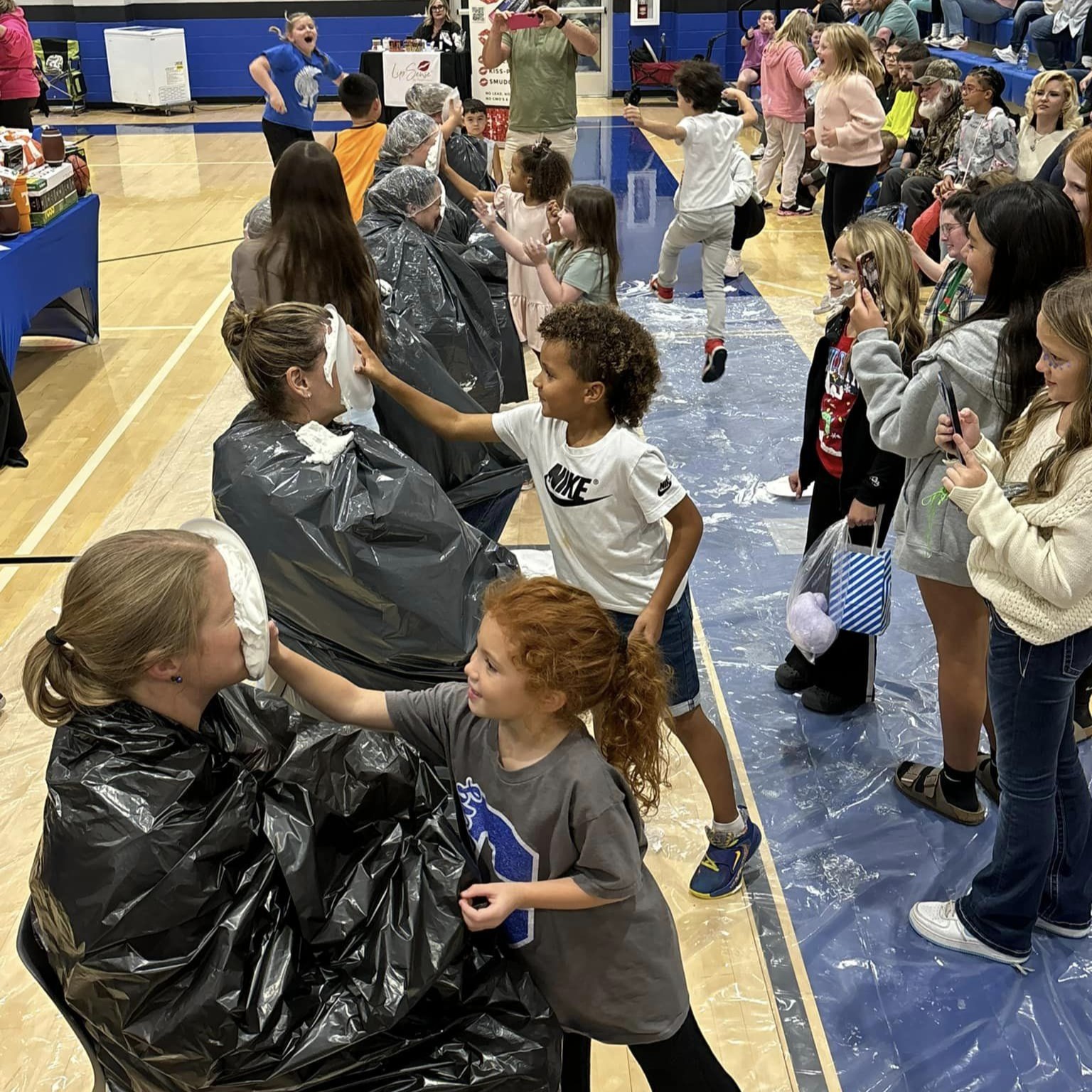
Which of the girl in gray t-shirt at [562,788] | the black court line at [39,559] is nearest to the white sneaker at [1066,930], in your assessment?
the girl in gray t-shirt at [562,788]

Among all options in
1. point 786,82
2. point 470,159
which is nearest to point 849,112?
point 786,82

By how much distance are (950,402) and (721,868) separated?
1177 mm

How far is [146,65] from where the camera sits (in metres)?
14.6

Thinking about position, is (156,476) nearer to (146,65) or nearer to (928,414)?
(928,414)

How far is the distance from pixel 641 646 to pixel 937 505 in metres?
1.19

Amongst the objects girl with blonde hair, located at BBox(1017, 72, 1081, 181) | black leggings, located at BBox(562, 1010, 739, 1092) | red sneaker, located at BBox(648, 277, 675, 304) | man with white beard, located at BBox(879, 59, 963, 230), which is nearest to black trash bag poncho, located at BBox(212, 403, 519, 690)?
black leggings, located at BBox(562, 1010, 739, 1092)

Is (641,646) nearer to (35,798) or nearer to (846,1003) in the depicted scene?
(846,1003)

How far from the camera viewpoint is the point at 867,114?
684 cm

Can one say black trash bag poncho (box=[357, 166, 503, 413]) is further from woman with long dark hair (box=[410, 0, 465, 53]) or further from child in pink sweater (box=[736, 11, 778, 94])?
child in pink sweater (box=[736, 11, 778, 94])

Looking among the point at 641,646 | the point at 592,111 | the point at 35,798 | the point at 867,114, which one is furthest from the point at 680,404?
the point at 592,111

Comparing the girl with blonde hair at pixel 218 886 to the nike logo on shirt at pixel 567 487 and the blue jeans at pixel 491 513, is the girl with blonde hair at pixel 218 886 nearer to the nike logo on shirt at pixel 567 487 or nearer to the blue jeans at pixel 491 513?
the nike logo on shirt at pixel 567 487

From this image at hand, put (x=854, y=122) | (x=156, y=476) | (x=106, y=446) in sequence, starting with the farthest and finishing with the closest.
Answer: (x=854, y=122) < (x=106, y=446) < (x=156, y=476)

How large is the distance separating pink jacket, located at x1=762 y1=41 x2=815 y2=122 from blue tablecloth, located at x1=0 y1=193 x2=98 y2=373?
16.9 feet

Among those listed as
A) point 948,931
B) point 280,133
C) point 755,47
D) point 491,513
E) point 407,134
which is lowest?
point 948,931
